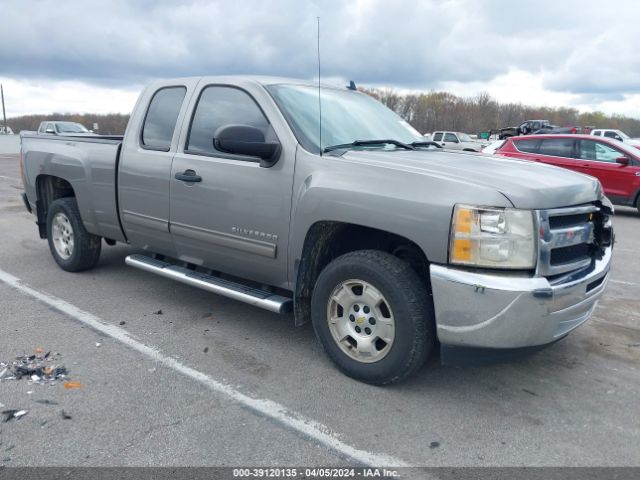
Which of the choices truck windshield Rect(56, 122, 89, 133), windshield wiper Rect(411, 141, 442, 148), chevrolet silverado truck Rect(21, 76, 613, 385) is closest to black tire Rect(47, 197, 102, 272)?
chevrolet silverado truck Rect(21, 76, 613, 385)

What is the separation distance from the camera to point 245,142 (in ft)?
12.3

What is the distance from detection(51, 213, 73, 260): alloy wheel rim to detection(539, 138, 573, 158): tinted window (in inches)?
400

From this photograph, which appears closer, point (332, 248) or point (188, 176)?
point (332, 248)

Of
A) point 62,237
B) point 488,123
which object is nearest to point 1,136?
point 62,237

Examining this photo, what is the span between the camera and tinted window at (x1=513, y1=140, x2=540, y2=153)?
12.7 meters

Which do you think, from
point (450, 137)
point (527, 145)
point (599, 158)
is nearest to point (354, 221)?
point (599, 158)

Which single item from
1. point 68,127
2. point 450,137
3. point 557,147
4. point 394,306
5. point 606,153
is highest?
point 68,127

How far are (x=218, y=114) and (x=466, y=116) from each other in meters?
63.7

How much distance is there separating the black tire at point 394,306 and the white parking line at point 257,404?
0.56 meters

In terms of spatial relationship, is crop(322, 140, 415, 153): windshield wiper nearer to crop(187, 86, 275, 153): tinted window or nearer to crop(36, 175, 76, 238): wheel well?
crop(187, 86, 275, 153): tinted window

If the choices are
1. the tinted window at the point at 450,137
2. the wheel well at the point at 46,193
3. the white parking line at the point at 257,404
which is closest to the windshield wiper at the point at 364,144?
the white parking line at the point at 257,404

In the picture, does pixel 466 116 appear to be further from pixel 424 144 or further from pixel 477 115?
pixel 424 144

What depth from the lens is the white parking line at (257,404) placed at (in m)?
2.90

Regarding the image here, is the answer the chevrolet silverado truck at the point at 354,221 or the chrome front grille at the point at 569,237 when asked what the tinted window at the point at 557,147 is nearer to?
the chevrolet silverado truck at the point at 354,221
